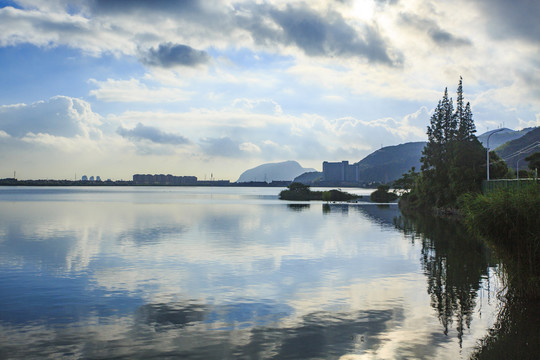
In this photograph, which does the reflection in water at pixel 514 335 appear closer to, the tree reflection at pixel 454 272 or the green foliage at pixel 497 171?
the tree reflection at pixel 454 272

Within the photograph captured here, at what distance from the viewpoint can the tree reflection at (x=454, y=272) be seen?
1953cm

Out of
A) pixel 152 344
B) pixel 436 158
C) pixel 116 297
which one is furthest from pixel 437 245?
pixel 436 158

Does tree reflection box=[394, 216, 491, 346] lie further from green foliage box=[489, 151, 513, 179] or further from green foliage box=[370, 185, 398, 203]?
green foliage box=[370, 185, 398, 203]

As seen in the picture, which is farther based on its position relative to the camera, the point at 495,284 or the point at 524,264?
the point at 495,284

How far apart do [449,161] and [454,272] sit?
233ft

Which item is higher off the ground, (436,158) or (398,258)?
(436,158)

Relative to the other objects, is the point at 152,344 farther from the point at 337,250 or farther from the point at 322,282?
the point at 337,250

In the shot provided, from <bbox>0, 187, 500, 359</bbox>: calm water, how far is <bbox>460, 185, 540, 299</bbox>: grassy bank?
5.96 ft

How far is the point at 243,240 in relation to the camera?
45.8 meters

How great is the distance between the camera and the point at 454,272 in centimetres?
2889

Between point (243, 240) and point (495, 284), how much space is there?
993 inches

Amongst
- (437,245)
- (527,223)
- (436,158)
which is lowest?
(437,245)

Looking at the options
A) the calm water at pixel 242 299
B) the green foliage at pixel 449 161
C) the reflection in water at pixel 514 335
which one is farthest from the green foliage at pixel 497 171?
the reflection in water at pixel 514 335

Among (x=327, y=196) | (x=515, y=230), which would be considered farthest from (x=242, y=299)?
(x=327, y=196)
